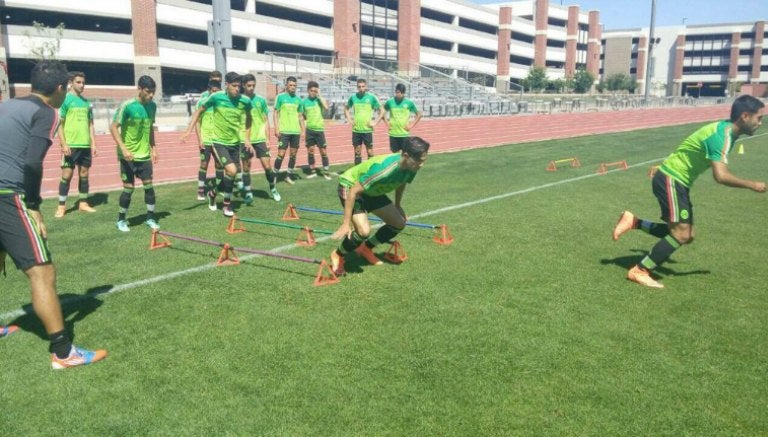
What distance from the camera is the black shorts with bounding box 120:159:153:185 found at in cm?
864

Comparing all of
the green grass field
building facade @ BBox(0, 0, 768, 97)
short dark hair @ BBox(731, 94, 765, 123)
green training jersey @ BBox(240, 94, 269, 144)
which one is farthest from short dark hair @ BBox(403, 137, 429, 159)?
building facade @ BBox(0, 0, 768, 97)

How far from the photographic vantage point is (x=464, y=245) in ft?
24.9

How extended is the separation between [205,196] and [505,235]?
19.8 feet

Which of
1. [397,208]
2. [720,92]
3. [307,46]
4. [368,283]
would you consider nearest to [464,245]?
[397,208]

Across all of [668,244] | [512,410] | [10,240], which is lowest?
[512,410]

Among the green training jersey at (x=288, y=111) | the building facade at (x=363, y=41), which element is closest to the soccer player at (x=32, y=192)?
the green training jersey at (x=288, y=111)

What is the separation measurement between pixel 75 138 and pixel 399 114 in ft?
22.1

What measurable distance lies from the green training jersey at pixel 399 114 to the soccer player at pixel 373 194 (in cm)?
706

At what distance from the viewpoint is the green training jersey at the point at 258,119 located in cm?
1116

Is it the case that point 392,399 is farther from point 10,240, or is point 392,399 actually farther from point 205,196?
point 205,196

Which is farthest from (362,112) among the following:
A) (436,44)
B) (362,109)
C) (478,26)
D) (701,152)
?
(478,26)

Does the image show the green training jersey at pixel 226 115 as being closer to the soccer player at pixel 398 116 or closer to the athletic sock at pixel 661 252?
the soccer player at pixel 398 116

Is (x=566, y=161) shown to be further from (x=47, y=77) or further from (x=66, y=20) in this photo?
(x=66, y=20)

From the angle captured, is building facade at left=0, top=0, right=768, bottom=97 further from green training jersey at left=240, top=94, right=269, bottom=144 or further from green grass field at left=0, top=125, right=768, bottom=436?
green grass field at left=0, top=125, right=768, bottom=436
